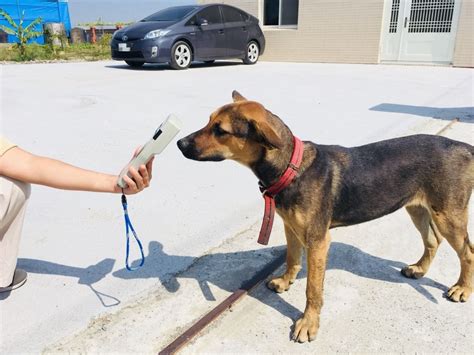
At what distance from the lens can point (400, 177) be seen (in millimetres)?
2414

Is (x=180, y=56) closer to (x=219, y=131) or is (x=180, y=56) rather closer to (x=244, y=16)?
(x=244, y=16)

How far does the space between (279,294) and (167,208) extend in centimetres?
140

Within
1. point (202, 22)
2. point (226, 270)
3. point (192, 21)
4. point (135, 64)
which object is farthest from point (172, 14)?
point (226, 270)

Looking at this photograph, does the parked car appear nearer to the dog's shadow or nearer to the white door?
the white door

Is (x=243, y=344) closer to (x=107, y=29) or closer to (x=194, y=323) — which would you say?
(x=194, y=323)

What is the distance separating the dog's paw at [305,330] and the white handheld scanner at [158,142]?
46.5 inches

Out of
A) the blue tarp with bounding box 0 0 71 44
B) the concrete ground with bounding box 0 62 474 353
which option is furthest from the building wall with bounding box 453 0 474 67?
the blue tarp with bounding box 0 0 71 44

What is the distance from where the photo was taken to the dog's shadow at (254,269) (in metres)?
2.55

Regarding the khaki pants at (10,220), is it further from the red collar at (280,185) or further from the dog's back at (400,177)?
the dog's back at (400,177)

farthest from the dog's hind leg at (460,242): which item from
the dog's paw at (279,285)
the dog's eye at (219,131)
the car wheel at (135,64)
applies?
the car wheel at (135,64)

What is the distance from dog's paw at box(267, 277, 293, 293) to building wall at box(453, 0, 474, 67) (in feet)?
44.9

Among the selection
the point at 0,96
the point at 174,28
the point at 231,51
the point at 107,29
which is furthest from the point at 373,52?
the point at 107,29

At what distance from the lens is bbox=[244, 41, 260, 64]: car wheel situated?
14348 mm

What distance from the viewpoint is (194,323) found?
2.25m
